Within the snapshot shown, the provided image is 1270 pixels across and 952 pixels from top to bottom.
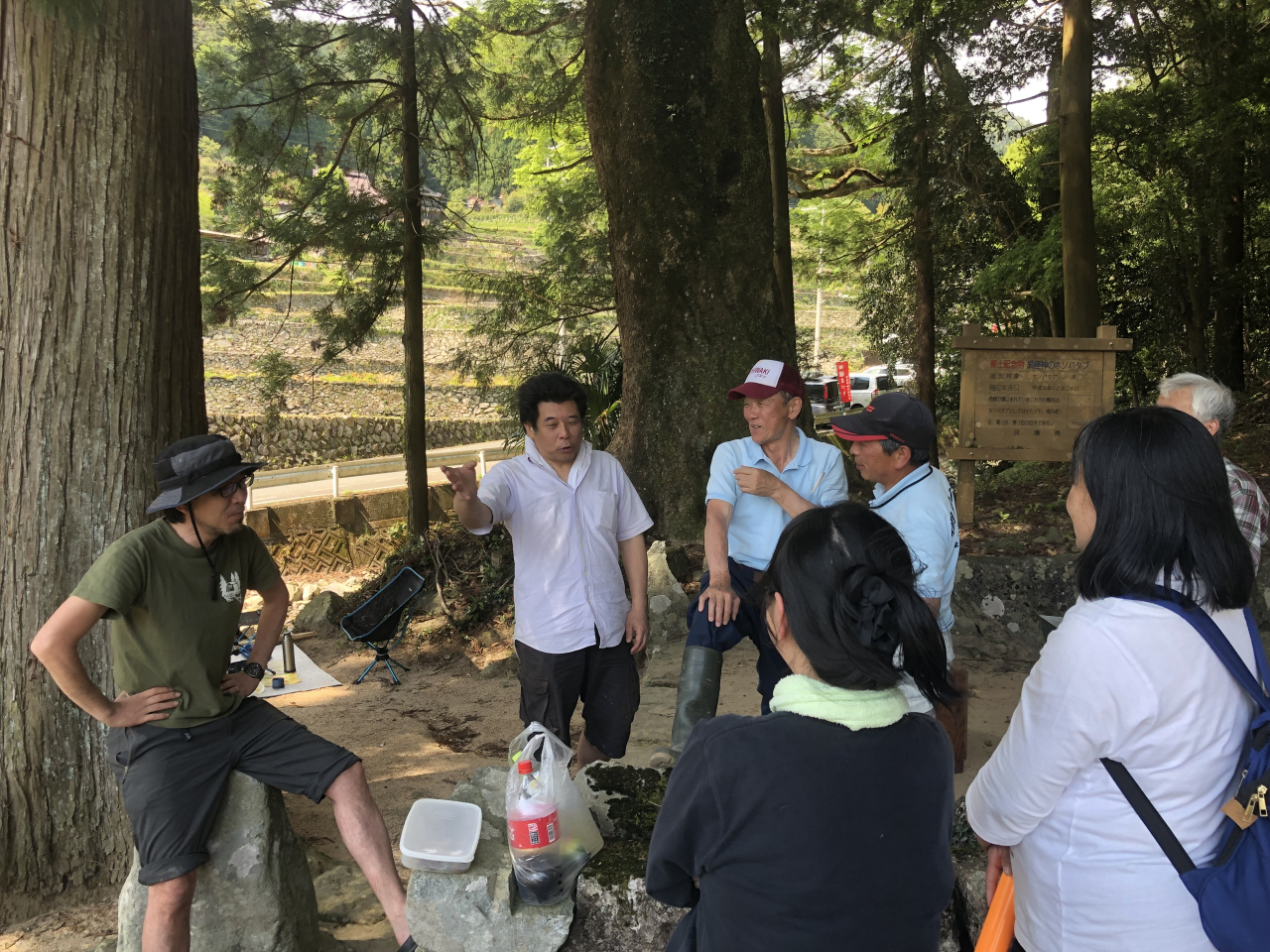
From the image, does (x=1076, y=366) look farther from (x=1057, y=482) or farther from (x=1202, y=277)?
(x=1202, y=277)

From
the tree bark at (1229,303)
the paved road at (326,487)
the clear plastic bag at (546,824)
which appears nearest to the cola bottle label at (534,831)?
the clear plastic bag at (546,824)

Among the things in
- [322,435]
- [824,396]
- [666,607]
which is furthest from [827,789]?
[322,435]

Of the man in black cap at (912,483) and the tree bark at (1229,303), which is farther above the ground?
the tree bark at (1229,303)

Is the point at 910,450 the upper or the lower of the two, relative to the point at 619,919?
upper

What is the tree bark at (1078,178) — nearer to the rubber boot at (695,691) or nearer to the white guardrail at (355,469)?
the rubber boot at (695,691)

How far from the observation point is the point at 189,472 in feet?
8.68

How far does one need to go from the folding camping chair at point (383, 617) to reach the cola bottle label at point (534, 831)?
526 cm

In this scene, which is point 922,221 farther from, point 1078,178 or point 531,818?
point 531,818

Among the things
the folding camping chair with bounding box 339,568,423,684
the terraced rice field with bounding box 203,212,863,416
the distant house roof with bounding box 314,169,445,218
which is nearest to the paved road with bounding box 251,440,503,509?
the terraced rice field with bounding box 203,212,863,416

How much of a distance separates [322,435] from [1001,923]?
25.5 meters

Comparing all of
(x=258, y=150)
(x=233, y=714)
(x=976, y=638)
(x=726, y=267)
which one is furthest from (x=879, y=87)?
(x=233, y=714)

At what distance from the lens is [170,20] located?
3541 millimetres

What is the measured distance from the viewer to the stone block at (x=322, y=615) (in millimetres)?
8812

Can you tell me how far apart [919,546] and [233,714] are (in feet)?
6.81
